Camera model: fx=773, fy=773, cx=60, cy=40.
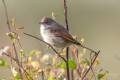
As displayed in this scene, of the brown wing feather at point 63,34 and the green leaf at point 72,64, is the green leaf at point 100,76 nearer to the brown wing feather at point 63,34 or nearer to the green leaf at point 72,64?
the green leaf at point 72,64

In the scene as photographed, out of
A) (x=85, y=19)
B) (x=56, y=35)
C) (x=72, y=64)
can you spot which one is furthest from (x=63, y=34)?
(x=85, y=19)

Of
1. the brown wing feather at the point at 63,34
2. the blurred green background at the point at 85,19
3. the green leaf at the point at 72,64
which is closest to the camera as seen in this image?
the green leaf at the point at 72,64

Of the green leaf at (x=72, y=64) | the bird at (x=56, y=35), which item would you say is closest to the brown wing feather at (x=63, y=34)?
the bird at (x=56, y=35)

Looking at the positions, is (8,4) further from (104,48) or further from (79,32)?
(104,48)

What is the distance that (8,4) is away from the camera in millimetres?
14258

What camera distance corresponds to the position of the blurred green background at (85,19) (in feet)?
38.3

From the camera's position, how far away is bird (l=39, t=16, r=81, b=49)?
5160mm

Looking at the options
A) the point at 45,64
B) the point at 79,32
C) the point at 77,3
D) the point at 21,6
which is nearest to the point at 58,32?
the point at 45,64

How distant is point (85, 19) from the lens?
13.5m

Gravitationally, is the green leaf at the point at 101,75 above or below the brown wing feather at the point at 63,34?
below

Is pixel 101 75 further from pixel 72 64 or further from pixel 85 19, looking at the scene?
pixel 85 19

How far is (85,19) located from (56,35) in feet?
26.7

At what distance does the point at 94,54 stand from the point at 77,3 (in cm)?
1041

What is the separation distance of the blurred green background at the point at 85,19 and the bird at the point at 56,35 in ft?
16.2
